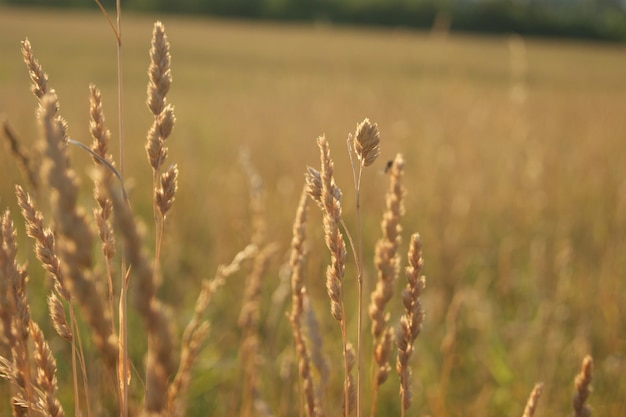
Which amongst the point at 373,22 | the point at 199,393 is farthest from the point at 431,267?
the point at 373,22

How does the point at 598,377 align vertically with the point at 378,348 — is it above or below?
below

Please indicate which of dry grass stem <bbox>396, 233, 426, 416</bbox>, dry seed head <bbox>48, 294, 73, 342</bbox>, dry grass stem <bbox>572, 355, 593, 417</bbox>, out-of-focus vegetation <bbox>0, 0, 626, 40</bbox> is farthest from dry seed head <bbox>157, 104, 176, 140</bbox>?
out-of-focus vegetation <bbox>0, 0, 626, 40</bbox>

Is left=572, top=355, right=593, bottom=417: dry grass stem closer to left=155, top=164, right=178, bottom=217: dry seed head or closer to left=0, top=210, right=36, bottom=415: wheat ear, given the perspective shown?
left=155, top=164, right=178, bottom=217: dry seed head

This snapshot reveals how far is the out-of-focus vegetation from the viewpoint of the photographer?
46.5 meters

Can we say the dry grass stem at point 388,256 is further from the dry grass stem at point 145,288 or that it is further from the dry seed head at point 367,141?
the dry grass stem at point 145,288

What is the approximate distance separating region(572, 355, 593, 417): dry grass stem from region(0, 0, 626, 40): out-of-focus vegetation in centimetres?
4559

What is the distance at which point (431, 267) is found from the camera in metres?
3.46

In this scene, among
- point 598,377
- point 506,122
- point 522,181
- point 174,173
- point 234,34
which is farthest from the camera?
point 234,34

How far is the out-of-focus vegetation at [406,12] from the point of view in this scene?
152 feet

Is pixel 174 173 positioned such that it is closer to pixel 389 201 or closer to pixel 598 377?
pixel 389 201

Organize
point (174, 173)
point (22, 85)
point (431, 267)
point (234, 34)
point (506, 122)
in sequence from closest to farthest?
point (174, 173), point (431, 267), point (506, 122), point (22, 85), point (234, 34)

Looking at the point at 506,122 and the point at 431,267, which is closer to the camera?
the point at 431,267

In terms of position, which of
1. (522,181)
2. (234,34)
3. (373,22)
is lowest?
(522,181)

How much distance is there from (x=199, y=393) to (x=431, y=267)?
1.75 m
